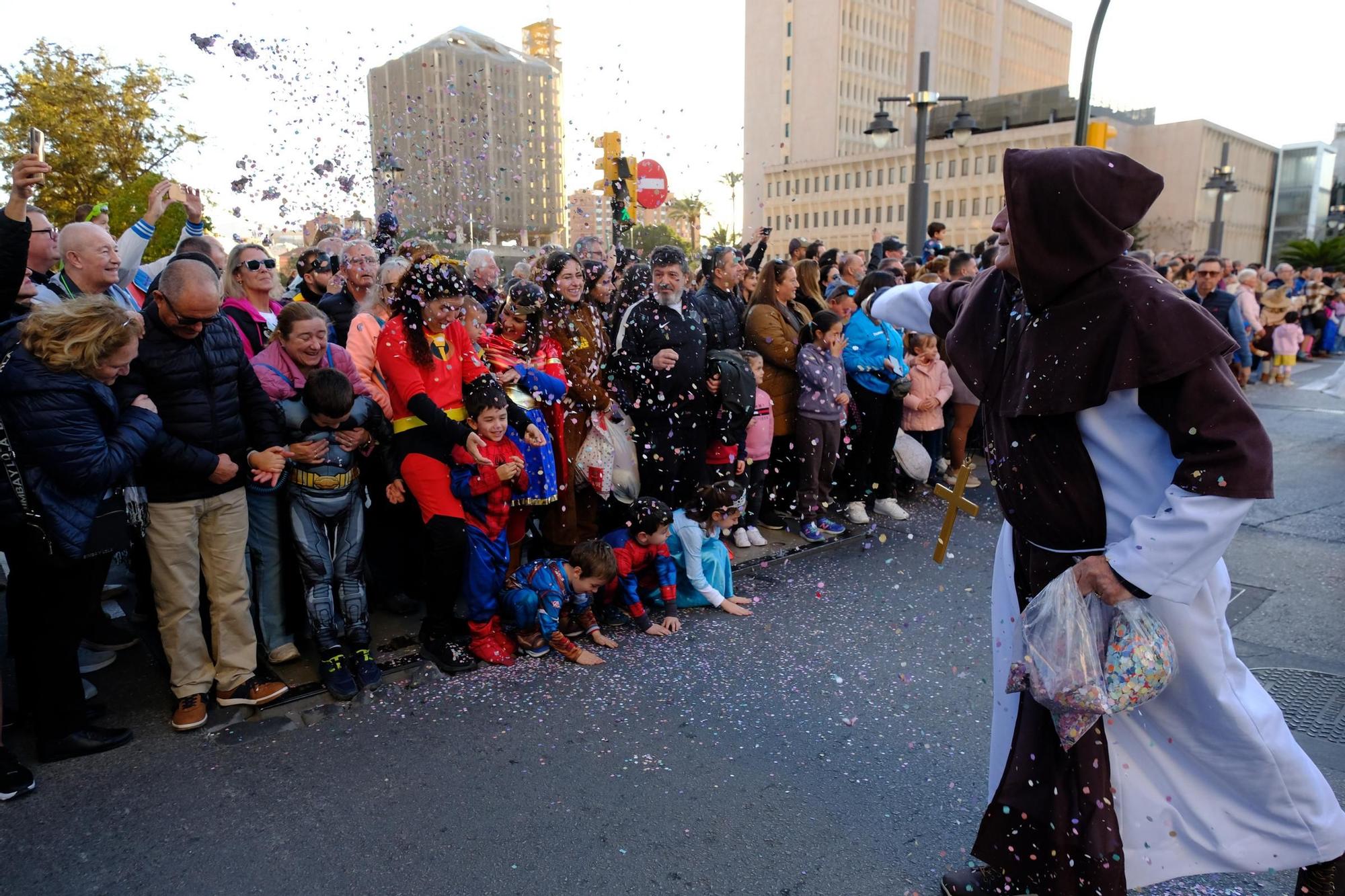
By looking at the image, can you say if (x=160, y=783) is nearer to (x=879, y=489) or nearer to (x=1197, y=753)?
(x=1197, y=753)

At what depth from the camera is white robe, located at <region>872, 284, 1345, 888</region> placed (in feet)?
7.30

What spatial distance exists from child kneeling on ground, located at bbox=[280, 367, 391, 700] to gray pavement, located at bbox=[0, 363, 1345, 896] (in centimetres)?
35

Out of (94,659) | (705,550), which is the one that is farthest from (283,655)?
(705,550)

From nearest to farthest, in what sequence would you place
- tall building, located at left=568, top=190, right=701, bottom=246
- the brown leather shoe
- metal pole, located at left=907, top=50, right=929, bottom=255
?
the brown leather shoe → tall building, located at left=568, top=190, right=701, bottom=246 → metal pole, located at left=907, top=50, right=929, bottom=255

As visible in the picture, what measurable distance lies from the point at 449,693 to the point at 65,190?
1627cm

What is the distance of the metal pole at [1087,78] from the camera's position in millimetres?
11789

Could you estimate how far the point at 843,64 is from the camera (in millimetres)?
89000

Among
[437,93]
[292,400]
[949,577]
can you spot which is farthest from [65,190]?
[949,577]

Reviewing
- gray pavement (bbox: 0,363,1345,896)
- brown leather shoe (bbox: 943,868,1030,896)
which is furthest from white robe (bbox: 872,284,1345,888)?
gray pavement (bbox: 0,363,1345,896)

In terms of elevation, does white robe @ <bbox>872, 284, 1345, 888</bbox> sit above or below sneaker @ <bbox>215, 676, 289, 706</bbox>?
above

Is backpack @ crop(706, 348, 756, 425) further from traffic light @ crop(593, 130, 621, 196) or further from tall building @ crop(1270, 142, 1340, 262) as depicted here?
tall building @ crop(1270, 142, 1340, 262)

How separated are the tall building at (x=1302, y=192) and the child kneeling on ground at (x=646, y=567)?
74.4m

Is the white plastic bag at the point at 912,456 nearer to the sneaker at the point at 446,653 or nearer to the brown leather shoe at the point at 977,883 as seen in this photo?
the sneaker at the point at 446,653

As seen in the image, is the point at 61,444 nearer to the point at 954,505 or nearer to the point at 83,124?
the point at 954,505
